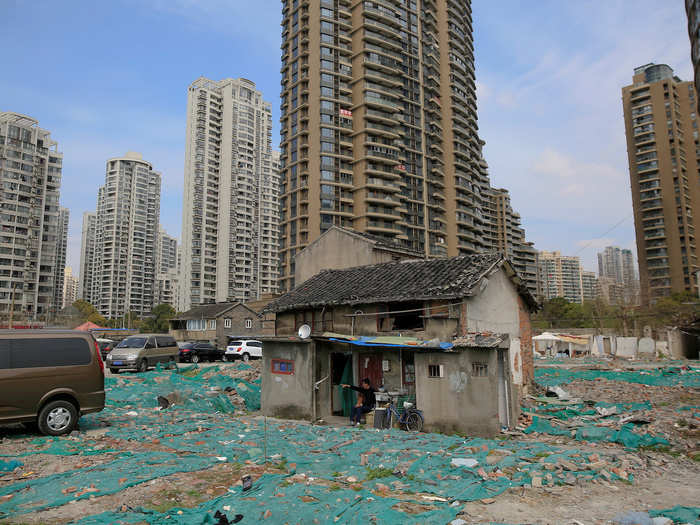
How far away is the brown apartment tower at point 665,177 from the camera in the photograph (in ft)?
287

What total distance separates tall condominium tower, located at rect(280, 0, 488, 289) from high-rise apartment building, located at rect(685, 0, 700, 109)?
4945 centimetres

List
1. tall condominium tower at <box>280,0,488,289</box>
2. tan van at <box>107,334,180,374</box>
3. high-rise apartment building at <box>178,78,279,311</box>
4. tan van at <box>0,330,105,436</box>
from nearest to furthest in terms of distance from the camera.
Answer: tan van at <box>0,330,105,436</box>
tan van at <box>107,334,180,374</box>
tall condominium tower at <box>280,0,488,289</box>
high-rise apartment building at <box>178,78,279,311</box>

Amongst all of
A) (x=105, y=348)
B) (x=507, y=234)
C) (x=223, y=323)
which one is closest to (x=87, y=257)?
(x=223, y=323)

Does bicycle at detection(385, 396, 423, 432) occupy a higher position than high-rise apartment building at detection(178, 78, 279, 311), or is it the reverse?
high-rise apartment building at detection(178, 78, 279, 311)

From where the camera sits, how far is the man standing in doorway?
14961mm

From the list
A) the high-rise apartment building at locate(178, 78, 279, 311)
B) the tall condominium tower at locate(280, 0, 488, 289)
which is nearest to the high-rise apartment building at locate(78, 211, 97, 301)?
the high-rise apartment building at locate(178, 78, 279, 311)

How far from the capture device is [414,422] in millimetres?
13719

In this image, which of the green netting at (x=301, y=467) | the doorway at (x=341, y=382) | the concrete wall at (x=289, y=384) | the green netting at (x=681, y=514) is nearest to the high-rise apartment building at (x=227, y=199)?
the concrete wall at (x=289, y=384)

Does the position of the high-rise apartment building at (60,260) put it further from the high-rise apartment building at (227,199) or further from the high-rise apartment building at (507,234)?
the high-rise apartment building at (507,234)

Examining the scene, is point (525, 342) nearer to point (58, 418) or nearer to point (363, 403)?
point (363, 403)

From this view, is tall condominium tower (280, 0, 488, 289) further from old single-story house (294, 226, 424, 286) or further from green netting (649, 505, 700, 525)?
green netting (649, 505, 700, 525)

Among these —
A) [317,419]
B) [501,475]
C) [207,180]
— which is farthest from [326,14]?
[501,475]

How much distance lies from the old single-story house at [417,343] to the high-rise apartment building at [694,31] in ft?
37.2

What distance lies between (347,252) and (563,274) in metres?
147
